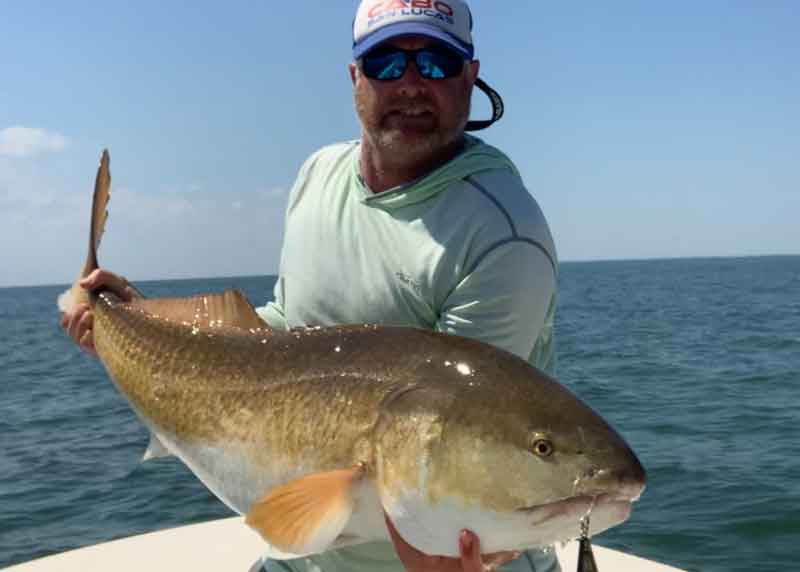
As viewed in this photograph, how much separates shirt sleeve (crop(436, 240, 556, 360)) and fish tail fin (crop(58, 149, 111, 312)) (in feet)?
5.50

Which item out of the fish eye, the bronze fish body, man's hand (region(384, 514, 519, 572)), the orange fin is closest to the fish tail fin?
the orange fin

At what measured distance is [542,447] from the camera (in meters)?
2.10

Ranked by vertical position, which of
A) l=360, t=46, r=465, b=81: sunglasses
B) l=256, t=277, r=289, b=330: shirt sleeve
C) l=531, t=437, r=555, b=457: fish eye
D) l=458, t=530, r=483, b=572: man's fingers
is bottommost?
l=458, t=530, r=483, b=572: man's fingers

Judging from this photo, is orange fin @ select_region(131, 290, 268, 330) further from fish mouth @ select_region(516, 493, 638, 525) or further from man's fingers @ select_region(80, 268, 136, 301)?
fish mouth @ select_region(516, 493, 638, 525)

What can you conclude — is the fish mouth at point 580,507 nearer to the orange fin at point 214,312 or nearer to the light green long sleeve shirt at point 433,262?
the light green long sleeve shirt at point 433,262

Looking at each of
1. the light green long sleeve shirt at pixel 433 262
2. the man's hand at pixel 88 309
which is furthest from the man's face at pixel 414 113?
the man's hand at pixel 88 309

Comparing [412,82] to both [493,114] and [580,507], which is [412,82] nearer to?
[493,114]

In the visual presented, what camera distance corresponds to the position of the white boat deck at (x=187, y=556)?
502cm

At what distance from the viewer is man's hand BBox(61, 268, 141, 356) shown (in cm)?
353

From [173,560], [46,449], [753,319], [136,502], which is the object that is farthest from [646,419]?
[753,319]

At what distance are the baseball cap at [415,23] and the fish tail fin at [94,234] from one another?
1.27 meters

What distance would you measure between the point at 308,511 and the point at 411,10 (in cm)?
161

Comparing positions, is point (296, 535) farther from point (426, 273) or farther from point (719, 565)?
point (719, 565)

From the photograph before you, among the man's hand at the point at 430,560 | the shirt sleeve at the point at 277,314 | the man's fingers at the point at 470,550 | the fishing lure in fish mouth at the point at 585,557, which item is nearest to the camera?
the fishing lure in fish mouth at the point at 585,557
